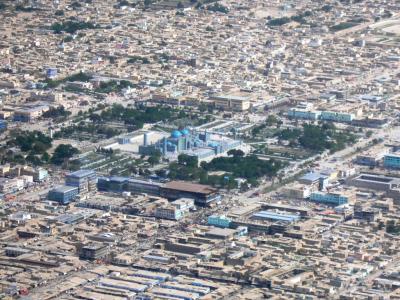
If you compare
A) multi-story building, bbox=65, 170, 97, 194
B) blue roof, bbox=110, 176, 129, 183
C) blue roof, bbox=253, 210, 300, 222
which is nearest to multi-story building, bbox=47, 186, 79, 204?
multi-story building, bbox=65, 170, 97, 194

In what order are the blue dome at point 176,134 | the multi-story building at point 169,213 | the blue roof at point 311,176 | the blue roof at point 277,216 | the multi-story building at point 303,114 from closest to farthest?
1. the blue roof at point 277,216
2. the multi-story building at point 169,213
3. the blue roof at point 311,176
4. the blue dome at point 176,134
5. the multi-story building at point 303,114

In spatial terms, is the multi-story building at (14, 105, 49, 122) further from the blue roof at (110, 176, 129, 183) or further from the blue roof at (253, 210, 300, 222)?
the blue roof at (253, 210, 300, 222)

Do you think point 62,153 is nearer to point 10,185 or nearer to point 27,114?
point 10,185

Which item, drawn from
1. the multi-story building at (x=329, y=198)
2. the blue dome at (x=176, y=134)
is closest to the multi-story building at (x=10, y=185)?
the blue dome at (x=176, y=134)

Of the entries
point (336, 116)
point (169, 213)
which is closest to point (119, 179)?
point (169, 213)

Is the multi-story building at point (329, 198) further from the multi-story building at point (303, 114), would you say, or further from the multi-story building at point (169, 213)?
the multi-story building at point (303, 114)

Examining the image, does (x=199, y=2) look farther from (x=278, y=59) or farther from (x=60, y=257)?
(x=60, y=257)
